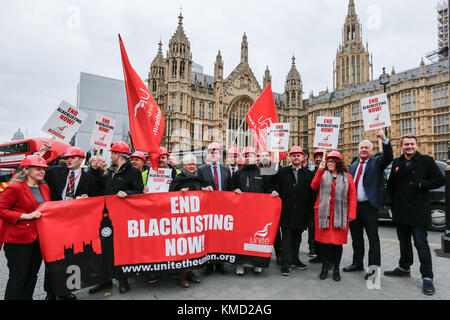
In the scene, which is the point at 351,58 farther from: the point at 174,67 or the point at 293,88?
the point at 174,67

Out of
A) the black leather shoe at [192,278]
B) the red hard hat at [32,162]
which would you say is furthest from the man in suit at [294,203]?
the red hard hat at [32,162]

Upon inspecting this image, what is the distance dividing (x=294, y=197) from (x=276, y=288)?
151cm

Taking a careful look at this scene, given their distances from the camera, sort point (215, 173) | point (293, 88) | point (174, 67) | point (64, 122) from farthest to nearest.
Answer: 1. point (293, 88)
2. point (174, 67)
3. point (64, 122)
4. point (215, 173)

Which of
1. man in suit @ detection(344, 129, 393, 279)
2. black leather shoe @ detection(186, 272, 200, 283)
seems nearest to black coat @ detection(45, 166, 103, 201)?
black leather shoe @ detection(186, 272, 200, 283)

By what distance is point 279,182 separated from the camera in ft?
15.1

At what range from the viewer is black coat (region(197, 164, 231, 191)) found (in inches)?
173

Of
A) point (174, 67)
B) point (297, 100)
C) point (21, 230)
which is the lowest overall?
point (21, 230)

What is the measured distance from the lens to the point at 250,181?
14.7 feet

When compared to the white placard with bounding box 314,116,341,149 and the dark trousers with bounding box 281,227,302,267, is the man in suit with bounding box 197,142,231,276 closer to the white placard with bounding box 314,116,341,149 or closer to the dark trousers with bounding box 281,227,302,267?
the dark trousers with bounding box 281,227,302,267

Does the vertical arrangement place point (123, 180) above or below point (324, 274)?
above

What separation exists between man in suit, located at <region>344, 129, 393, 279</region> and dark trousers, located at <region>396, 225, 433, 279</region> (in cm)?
41

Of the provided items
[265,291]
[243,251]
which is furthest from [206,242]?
[265,291]

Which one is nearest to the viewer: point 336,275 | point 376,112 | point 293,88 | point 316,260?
point 336,275

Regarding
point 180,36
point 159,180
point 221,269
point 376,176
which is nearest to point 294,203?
point 376,176
